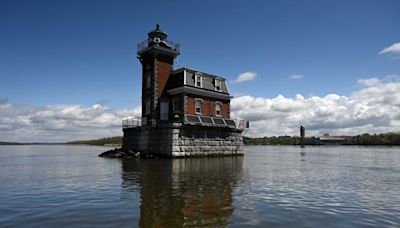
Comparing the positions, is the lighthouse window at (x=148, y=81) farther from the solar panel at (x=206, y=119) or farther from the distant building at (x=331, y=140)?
the distant building at (x=331, y=140)

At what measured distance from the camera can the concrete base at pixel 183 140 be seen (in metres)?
33.8

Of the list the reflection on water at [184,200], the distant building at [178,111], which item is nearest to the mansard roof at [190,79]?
the distant building at [178,111]

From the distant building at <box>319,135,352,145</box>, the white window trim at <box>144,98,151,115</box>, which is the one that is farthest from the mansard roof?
the distant building at <box>319,135,352,145</box>

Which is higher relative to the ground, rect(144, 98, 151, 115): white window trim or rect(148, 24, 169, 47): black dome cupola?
rect(148, 24, 169, 47): black dome cupola

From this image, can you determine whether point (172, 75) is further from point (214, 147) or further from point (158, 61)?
point (214, 147)

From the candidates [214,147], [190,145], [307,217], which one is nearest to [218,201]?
[307,217]

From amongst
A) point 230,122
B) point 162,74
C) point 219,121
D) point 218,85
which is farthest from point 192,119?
point 218,85

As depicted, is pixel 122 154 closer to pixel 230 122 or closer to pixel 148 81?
pixel 148 81

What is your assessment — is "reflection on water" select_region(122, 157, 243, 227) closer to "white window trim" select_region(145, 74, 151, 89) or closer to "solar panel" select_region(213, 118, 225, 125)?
"solar panel" select_region(213, 118, 225, 125)

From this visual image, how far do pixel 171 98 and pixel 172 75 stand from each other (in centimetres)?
298

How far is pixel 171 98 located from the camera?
38438 mm

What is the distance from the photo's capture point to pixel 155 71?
3753cm

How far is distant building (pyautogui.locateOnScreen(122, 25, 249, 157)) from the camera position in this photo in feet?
115

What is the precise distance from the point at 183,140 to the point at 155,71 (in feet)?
30.1
